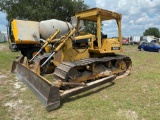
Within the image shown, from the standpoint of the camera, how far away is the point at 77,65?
5508mm

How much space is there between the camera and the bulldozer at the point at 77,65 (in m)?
4.95

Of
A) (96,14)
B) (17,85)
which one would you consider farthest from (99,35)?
(17,85)

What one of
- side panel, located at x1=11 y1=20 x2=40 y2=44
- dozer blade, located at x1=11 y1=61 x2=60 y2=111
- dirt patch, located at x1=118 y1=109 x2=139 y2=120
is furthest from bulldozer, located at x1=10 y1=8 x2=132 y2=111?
side panel, located at x1=11 y1=20 x2=40 y2=44

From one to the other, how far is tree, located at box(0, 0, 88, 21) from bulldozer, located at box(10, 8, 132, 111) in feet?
49.0

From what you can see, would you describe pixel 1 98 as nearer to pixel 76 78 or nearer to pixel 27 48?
pixel 76 78

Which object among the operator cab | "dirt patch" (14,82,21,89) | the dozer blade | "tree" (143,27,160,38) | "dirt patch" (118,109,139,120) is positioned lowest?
"dirt patch" (118,109,139,120)

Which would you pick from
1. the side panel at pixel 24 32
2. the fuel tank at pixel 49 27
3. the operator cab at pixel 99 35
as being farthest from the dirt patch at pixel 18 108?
the fuel tank at pixel 49 27

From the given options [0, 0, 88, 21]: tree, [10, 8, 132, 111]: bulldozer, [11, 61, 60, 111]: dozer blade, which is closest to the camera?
[11, 61, 60, 111]: dozer blade

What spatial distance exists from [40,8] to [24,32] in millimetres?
12545

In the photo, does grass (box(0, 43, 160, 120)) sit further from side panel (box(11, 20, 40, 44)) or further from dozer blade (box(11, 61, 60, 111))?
side panel (box(11, 20, 40, 44))

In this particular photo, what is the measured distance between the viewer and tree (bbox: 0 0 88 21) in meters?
21.4

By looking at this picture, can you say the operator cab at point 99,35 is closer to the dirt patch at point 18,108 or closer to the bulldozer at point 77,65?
the bulldozer at point 77,65

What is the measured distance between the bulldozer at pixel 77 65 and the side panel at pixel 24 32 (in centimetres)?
280

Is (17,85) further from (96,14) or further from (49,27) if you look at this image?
(49,27)
